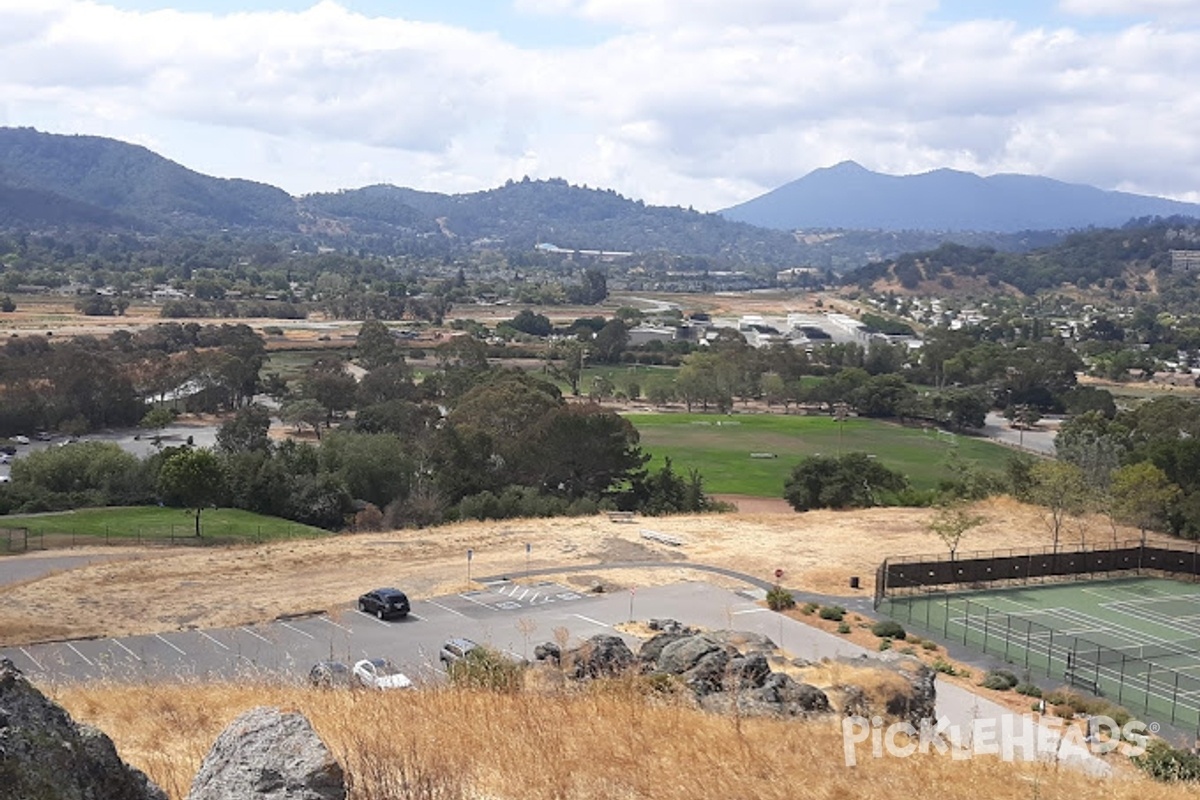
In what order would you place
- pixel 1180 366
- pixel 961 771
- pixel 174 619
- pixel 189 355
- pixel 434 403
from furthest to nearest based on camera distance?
pixel 1180 366 < pixel 189 355 < pixel 434 403 < pixel 174 619 < pixel 961 771

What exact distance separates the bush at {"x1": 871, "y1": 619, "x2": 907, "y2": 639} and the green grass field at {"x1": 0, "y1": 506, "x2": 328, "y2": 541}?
23586 mm

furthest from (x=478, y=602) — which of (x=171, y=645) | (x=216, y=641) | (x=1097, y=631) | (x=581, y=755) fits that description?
(x=581, y=755)

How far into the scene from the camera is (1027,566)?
34.4 m

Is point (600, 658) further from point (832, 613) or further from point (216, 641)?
point (832, 613)

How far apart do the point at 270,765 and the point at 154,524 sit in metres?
41.6

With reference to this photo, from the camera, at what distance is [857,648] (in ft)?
84.7

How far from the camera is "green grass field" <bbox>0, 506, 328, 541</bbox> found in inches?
1613

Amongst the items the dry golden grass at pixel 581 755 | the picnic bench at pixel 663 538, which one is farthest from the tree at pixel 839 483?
the dry golden grass at pixel 581 755

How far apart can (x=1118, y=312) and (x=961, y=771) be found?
195 metres

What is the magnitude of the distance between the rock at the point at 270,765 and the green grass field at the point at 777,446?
54973 mm

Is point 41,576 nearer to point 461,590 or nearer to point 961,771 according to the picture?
point 461,590

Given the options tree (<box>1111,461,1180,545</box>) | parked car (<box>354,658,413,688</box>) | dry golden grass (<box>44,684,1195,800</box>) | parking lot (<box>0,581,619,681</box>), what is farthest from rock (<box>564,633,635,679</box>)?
tree (<box>1111,461,1180,545</box>)

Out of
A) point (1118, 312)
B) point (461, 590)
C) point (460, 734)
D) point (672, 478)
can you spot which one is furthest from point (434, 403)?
point (1118, 312)

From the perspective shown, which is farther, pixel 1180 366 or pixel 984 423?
pixel 1180 366
